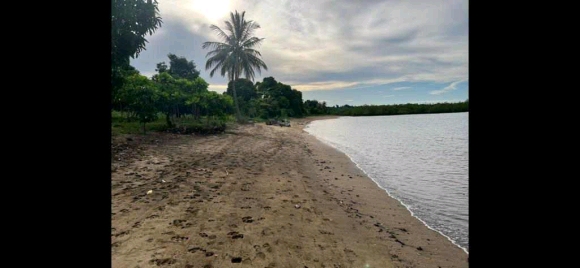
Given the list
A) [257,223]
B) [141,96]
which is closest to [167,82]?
[141,96]

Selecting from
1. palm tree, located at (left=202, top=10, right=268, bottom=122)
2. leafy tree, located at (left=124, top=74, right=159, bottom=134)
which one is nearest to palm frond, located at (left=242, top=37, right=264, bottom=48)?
palm tree, located at (left=202, top=10, right=268, bottom=122)

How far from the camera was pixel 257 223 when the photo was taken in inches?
153

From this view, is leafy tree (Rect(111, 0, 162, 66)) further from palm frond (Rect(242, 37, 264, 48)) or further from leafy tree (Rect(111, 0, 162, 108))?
palm frond (Rect(242, 37, 264, 48))

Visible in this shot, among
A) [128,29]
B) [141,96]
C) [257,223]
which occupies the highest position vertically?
[128,29]

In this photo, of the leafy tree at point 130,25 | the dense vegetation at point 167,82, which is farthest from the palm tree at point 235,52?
the leafy tree at point 130,25

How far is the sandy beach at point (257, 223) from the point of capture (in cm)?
297

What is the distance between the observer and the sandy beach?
2.97 meters

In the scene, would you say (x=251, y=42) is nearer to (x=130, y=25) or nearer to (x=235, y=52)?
(x=235, y=52)

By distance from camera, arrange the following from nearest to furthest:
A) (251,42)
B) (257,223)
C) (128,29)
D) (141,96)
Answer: (257,223), (128,29), (141,96), (251,42)

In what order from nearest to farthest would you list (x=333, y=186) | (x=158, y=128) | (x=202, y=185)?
(x=202, y=185), (x=333, y=186), (x=158, y=128)
